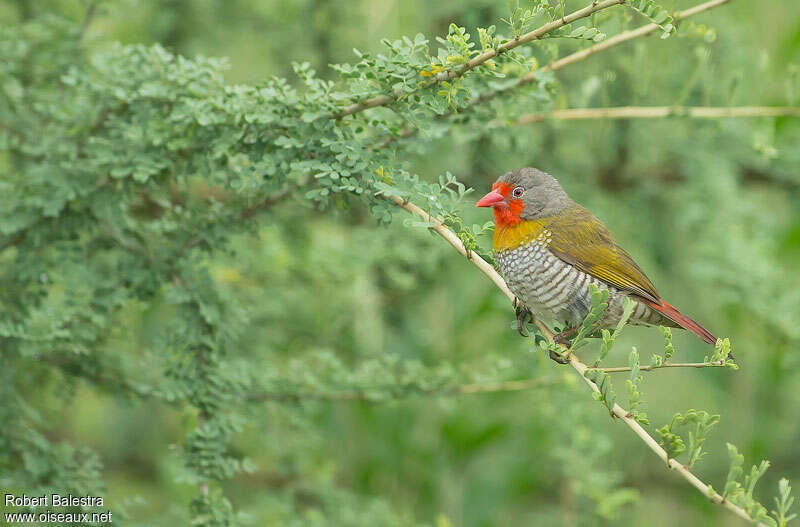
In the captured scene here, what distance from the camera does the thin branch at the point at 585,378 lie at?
1.78 m

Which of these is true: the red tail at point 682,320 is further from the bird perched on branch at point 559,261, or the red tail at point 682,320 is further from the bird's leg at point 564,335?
the bird's leg at point 564,335

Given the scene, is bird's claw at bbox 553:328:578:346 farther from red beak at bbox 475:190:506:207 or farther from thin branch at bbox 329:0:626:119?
thin branch at bbox 329:0:626:119

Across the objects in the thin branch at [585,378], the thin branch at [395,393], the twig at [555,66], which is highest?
the twig at [555,66]

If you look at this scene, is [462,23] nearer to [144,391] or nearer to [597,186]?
[597,186]

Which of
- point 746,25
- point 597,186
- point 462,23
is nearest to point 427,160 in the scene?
point 462,23

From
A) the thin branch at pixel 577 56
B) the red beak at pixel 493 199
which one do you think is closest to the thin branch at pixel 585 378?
the red beak at pixel 493 199

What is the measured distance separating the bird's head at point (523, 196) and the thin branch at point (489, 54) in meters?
0.85

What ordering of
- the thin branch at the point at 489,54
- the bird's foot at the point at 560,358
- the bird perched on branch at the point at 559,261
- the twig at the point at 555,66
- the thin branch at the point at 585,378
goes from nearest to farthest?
the thin branch at the point at 585,378 < the thin branch at the point at 489,54 < the bird's foot at the point at 560,358 < the twig at the point at 555,66 < the bird perched on branch at the point at 559,261

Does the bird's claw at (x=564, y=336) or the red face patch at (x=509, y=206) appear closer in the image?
the bird's claw at (x=564, y=336)

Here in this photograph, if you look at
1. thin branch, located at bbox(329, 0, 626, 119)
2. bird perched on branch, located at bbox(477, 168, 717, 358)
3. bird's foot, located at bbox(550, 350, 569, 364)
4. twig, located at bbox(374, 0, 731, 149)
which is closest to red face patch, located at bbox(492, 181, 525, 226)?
bird perched on branch, located at bbox(477, 168, 717, 358)

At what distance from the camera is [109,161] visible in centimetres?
253

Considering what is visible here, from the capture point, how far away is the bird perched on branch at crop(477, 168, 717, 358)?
2734 millimetres

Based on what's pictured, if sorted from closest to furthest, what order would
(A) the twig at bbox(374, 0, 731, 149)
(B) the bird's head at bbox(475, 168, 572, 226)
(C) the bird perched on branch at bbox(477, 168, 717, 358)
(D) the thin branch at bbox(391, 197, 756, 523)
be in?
(D) the thin branch at bbox(391, 197, 756, 523), (A) the twig at bbox(374, 0, 731, 149), (C) the bird perched on branch at bbox(477, 168, 717, 358), (B) the bird's head at bbox(475, 168, 572, 226)

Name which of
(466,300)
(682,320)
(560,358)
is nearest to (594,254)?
(682,320)
